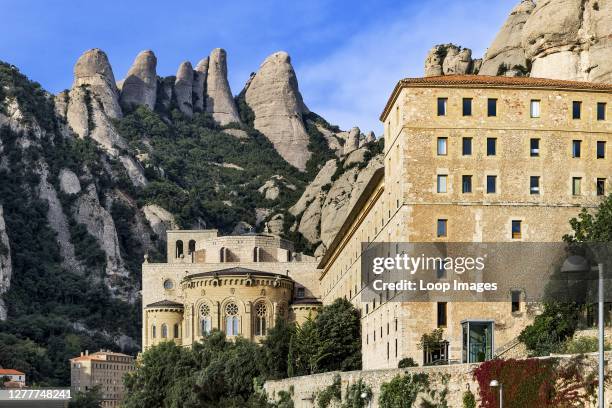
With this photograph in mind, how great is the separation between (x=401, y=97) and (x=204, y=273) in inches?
2346

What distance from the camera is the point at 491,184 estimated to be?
246 feet

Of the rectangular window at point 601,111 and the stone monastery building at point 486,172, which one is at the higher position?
the rectangular window at point 601,111

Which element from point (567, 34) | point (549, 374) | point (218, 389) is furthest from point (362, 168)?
point (549, 374)

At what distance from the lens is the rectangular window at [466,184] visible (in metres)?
74.9

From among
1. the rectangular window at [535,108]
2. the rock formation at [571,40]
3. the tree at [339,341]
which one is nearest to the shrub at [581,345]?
the rectangular window at [535,108]

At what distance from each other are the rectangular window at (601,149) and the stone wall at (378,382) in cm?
2021

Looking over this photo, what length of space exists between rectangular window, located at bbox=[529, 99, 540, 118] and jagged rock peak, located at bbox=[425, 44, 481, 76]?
6833cm

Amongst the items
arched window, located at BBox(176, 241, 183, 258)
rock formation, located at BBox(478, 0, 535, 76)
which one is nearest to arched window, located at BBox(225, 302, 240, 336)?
arched window, located at BBox(176, 241, 183, 258)

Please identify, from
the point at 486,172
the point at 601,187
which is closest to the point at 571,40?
the point at 601,187

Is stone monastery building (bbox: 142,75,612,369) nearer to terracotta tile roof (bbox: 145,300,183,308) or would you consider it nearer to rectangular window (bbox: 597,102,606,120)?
rectangular window (bbox: 597,102,606,120)

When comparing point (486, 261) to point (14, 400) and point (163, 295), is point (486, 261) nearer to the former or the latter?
point (14, 400)

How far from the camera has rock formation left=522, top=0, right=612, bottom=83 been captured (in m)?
115

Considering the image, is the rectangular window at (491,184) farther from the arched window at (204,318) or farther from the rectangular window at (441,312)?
the arched window at (204,318)

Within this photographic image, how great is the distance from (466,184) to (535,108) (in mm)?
6186
